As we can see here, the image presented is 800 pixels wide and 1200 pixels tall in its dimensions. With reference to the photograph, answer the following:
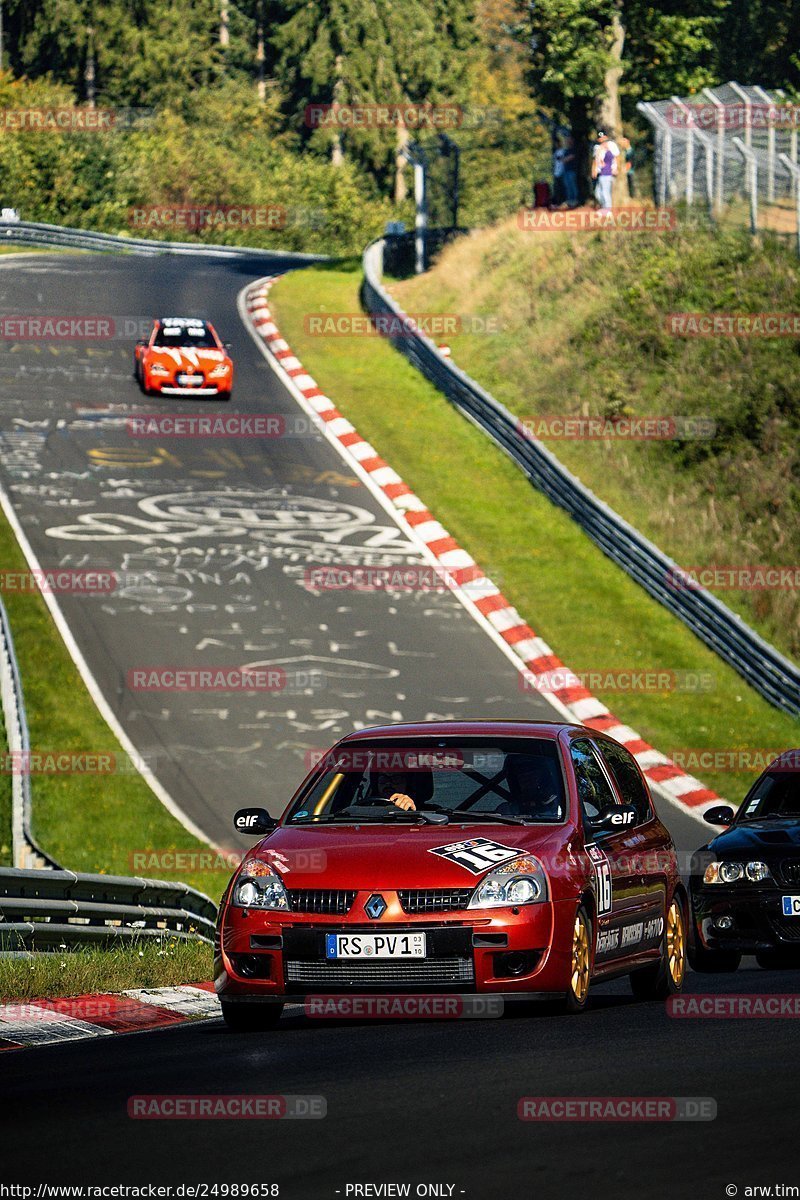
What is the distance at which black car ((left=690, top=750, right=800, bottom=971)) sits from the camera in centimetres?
1212

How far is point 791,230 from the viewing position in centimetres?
3866

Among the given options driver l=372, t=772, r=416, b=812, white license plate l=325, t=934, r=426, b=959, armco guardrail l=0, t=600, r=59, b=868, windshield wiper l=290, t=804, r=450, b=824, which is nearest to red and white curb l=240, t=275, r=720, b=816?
armco guardrail l=0, t=600, r=59, b=868

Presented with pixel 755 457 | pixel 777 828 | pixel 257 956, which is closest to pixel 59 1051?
pixel 257 956

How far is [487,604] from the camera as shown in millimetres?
26328

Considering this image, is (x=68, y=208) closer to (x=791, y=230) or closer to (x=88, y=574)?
(x=791, y=230)

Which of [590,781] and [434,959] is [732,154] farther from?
[434,959]

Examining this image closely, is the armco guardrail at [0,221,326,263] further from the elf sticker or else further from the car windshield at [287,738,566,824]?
the elf sticker

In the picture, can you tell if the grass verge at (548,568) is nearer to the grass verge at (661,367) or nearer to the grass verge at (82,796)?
the grass verge at (661,367)

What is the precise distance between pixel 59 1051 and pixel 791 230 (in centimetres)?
3308

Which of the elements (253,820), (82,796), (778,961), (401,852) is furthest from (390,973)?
(82,796)

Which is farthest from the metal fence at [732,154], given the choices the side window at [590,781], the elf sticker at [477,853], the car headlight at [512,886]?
the car headlight at [512,886]

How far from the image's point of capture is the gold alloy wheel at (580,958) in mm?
9137

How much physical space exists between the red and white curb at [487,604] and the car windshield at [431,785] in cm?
1005

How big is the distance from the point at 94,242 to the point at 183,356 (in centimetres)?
2838
